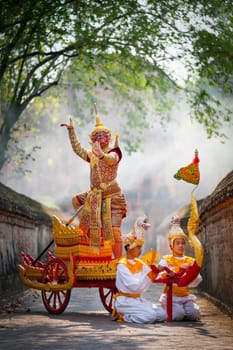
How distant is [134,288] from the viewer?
10586 mm

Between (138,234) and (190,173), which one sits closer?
(190,173)

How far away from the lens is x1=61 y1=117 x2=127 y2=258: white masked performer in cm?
1212

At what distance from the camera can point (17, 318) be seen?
11180 mm

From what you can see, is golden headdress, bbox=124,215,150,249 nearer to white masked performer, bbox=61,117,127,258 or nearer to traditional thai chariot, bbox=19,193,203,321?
traditional thai chariot, bbox=19,193,203,321

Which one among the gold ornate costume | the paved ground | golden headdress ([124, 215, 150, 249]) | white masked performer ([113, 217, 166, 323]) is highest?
the gold ornate costume

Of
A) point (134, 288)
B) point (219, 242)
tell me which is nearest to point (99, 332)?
point (134, 288)

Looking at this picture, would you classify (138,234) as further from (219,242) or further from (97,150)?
(219,242)

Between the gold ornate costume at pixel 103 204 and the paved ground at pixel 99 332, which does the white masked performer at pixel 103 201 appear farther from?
the paved ground at pixel 99 332

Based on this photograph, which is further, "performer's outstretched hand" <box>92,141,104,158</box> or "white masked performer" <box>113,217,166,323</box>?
"performer's outstretched hand" <box>92,141,104,158</box>

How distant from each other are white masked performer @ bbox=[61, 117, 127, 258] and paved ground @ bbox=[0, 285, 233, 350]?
118cm

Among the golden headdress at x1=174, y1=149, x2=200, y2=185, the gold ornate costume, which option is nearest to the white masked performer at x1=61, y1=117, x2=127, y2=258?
the gold ornate costume

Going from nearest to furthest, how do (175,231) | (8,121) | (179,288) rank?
(179,288)
(175,231)
(8,121)

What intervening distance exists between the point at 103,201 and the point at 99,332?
10.7 feet

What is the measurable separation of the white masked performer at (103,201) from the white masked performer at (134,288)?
1320mm
